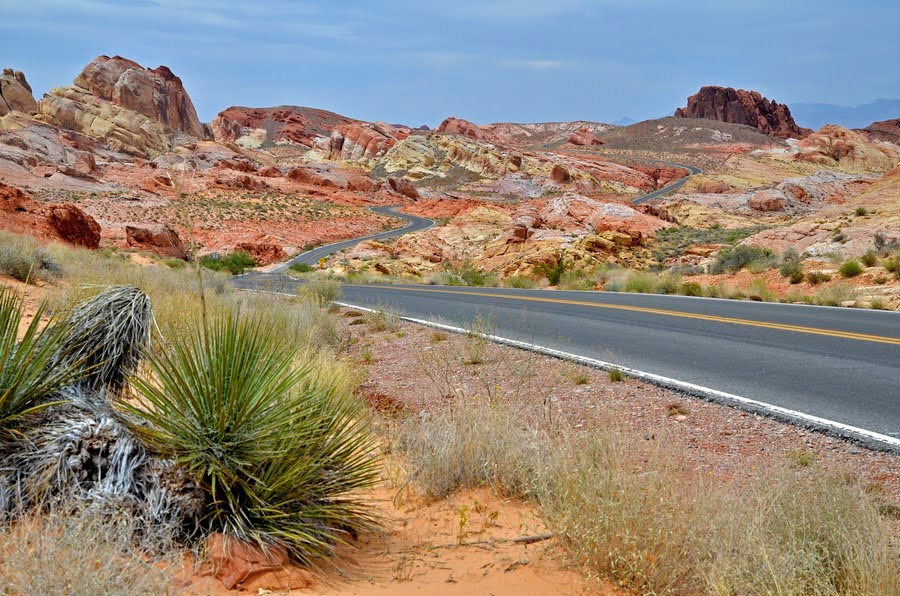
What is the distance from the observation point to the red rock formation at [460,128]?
153 meters

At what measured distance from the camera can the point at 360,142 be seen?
111m

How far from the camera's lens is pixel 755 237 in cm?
2856

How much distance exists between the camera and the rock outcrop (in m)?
90.4

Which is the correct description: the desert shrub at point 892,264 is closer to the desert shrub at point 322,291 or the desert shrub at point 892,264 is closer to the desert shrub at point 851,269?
the desert shrub at point 851,269

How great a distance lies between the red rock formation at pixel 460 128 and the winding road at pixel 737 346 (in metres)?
139

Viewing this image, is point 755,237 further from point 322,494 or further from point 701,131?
point 701,131

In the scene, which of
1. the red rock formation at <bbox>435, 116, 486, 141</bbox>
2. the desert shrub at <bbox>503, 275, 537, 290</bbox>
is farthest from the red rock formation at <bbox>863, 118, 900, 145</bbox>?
the desert shrub at <bbox>503, 275, 537, 290</bbox>

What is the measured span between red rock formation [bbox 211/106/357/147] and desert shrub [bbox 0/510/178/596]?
490 ft

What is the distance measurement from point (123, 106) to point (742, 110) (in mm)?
120575

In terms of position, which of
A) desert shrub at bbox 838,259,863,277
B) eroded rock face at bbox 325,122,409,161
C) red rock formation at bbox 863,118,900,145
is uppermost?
red rock formation at bbox 863,118,900,145

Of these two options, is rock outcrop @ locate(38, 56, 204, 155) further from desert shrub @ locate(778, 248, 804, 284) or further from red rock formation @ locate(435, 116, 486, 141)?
desert shrub @ locate(778, 248, 804, 284)

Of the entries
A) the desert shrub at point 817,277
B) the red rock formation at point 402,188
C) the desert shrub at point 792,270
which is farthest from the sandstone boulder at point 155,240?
the red rock formation at point 402,188

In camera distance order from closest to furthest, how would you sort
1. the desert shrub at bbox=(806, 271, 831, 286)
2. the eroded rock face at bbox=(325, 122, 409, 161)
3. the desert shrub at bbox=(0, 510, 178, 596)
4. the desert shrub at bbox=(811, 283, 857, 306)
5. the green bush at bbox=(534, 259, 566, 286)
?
the desert shrub at bbox=(0, 510, 178, 596), the desert shrub at bbox=(811, 283, 857, 306), the desert shrub at bbox=(806, 271, 831, 286), the green bush at bbox=(534, 259, 566, 286), the eroded rock face at bbox=(325, 122, 409, 161)

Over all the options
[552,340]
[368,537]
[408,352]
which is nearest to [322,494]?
[368,537]
